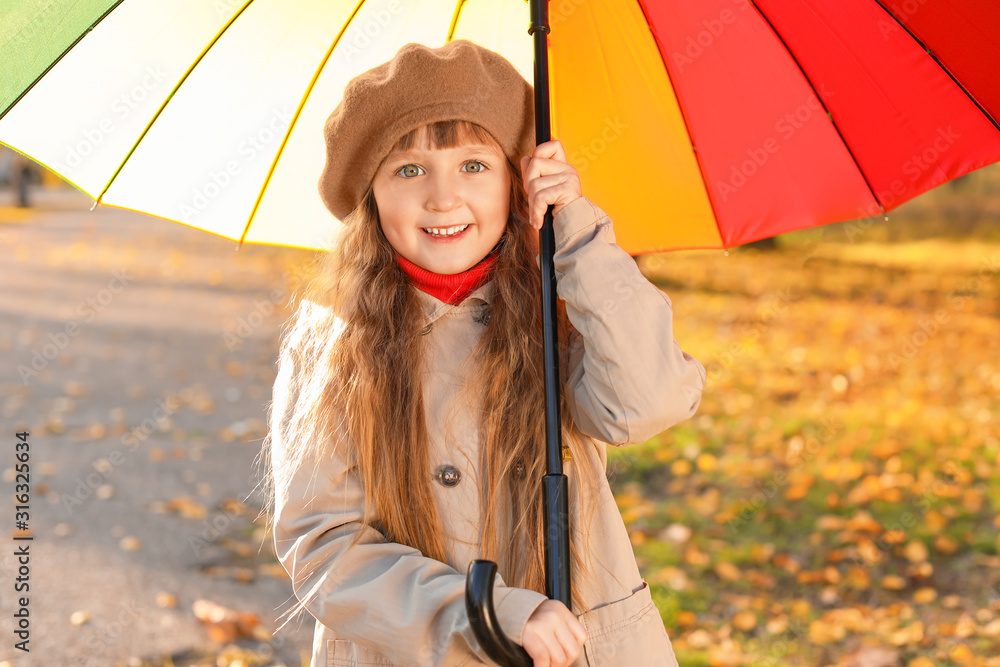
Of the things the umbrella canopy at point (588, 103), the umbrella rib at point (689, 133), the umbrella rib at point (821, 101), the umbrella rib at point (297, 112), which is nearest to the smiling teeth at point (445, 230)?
the umbrella canopy at point (588, 103)

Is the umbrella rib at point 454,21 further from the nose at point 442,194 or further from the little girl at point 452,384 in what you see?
the nose at point 442,194

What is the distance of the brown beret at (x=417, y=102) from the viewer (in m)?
1.97

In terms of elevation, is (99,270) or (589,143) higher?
(589,143)

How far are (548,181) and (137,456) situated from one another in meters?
4.85

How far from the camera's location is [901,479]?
16.7ft

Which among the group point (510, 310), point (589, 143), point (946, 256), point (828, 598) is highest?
point (589, 143)

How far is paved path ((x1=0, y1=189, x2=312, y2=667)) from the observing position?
4.00m

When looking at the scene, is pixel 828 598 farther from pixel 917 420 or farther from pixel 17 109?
pixel 17 109

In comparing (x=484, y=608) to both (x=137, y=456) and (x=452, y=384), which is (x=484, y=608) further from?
(x=137, y=456)

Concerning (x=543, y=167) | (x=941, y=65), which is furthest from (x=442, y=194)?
(x=941, y=65)

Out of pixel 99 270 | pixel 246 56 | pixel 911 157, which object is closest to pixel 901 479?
pixel 911 157

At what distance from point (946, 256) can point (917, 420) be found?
7.57 m

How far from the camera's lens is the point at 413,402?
2.02m

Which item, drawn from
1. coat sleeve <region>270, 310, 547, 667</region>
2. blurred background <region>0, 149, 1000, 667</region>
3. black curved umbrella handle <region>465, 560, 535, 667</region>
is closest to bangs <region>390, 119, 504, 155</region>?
coat sleeve <region>270, 310, 547, 667</region>
